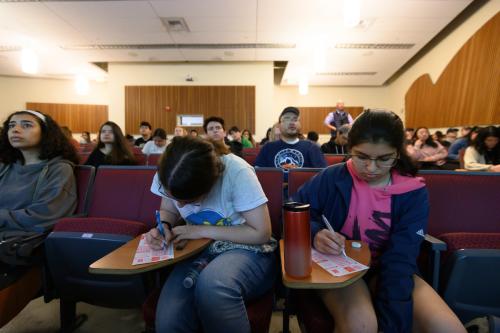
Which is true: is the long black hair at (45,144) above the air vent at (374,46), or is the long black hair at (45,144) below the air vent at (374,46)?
below

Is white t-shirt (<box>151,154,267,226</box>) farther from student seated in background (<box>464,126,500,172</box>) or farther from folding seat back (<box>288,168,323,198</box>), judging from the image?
student seated in background (<box>464,126,500,172</box>)

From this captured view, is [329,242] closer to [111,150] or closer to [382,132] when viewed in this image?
[382,132]

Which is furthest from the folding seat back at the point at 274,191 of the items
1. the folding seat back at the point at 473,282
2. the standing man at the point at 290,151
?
the standing man at the point at 290,151

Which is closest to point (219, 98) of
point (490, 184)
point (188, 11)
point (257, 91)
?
point (257, 91)

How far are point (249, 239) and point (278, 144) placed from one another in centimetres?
181

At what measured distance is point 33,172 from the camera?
5.48 feet

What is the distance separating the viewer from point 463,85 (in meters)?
6.14

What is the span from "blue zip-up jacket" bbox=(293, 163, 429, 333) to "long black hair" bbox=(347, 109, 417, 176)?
13cm

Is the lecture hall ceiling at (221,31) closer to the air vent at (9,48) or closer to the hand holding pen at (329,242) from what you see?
the air vent at (9,48)

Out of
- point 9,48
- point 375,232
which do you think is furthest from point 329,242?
point 9,48

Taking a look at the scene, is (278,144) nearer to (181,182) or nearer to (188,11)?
(181,182)

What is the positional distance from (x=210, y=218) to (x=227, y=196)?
121 mm

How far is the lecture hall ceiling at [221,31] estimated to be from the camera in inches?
200

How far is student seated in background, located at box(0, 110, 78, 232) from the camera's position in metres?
1.51
